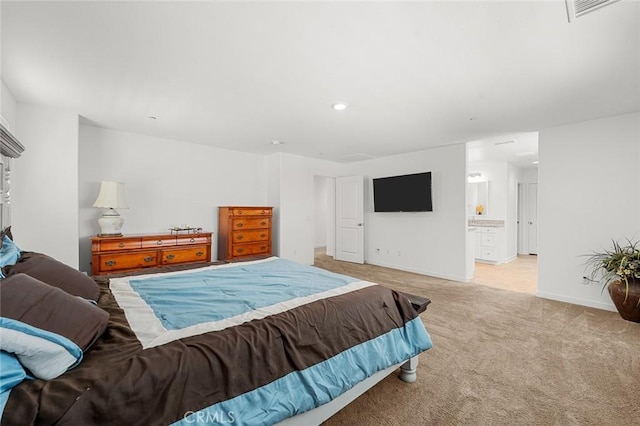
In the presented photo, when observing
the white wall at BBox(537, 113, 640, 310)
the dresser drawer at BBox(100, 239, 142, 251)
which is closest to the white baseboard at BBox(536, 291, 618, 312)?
the white wall at BBox(537, 113, 640, 310)

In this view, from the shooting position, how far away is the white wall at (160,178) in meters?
3.87

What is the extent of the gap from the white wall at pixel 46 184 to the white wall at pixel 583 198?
234 inches

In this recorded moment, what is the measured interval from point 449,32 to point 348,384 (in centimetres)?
220

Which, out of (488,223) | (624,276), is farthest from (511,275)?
(624,276)

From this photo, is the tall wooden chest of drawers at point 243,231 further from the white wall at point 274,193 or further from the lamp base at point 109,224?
the lamp base at point 109,224

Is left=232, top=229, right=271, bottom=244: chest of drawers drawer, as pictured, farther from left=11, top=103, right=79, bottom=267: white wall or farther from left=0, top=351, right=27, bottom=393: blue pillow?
left=0, top=351, right=27, bottom=393: blue pillow

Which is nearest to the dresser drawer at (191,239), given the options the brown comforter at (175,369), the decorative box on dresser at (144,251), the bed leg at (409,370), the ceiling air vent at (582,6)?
the decorative box on dresser at (144,251)

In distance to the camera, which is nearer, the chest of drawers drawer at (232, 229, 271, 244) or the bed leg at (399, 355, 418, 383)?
the bed leg at (399, 355, 418, 383)

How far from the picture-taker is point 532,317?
3.19 metres

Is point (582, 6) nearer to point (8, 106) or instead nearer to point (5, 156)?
point (5, 156)

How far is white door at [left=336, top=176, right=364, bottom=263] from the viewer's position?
6.32 metres

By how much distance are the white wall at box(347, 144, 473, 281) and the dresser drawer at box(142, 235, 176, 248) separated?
4.05 metres

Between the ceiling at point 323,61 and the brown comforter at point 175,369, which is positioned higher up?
the ceiling at point 323,61

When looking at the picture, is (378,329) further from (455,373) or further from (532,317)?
(532,317)
